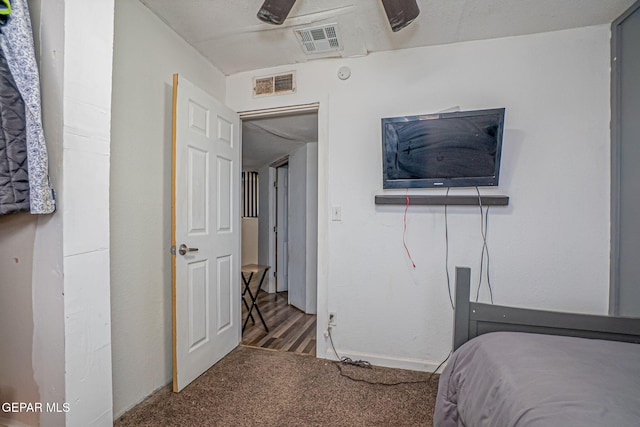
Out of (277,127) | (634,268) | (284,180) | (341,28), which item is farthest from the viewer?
(284,180)

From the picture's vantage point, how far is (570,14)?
1.68m

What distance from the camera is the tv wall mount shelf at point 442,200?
187 cm

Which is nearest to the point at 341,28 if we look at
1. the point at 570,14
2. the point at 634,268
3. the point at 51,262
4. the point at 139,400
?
the point at 570,14

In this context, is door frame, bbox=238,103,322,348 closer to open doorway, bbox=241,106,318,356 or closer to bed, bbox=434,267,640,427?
open doorway, bbox=241,106,318,356

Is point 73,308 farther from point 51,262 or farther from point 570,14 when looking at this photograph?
point 570,14

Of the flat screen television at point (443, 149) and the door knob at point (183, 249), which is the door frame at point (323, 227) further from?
the door knob at point (183, 249)

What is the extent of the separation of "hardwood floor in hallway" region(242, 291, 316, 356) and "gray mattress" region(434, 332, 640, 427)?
144 centimetres

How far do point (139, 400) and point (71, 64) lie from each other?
5.88 feet

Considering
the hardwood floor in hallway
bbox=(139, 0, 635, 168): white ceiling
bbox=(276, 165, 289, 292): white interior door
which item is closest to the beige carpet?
the hardwood floor in hallway

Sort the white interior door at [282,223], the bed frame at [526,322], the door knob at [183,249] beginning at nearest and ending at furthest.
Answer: the bed frame at [526,322], the door knob at [183,249], the white interior door at [282,223]

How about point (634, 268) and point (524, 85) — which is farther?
point (524, 85)

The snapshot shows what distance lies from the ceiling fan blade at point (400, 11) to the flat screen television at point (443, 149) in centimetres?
58

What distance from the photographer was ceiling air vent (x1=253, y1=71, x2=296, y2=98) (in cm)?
228

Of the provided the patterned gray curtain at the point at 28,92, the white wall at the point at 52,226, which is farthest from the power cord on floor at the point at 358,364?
the patterned gray curtain at the point at 28,92
